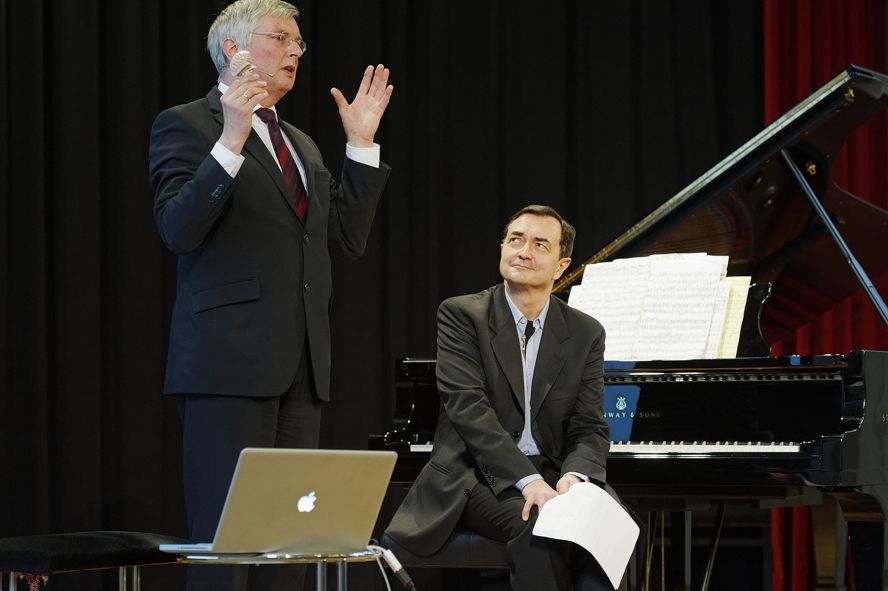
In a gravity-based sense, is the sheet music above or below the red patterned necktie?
below

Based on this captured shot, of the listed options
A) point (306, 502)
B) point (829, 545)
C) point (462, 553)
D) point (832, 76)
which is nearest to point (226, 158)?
point (306, 502)

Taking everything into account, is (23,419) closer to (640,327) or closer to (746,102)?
(640,327)

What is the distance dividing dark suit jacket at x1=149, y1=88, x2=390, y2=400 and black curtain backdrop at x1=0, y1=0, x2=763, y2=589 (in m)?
1.78

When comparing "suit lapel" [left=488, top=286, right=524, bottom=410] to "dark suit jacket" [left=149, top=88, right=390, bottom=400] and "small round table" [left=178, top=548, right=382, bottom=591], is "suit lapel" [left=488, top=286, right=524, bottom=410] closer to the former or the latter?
"dark suit jacket" [left=149, top=88, right=390, bottom=400]

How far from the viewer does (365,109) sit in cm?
281

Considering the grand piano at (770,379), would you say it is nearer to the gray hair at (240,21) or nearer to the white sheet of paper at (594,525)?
the white sheet of paper at (594,525)

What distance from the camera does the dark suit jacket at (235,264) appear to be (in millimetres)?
2471

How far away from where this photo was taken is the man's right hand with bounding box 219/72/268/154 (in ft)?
8.01

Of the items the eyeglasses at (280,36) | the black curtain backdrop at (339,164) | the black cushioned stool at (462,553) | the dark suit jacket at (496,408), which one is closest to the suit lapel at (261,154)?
the eyeglasses at (280,36)

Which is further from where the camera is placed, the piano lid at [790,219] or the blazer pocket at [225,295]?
the piano lid at [790,219]

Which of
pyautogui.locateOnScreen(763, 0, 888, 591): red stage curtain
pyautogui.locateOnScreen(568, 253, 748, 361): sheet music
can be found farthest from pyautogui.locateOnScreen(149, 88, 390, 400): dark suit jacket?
pyautogui.locateOnScreen(763, 0, 888, 591): red stage curtain

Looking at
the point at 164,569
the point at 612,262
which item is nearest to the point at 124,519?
the point at 164,569

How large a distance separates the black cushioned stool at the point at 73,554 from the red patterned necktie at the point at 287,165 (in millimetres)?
807

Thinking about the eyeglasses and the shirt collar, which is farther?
the shirt collar
